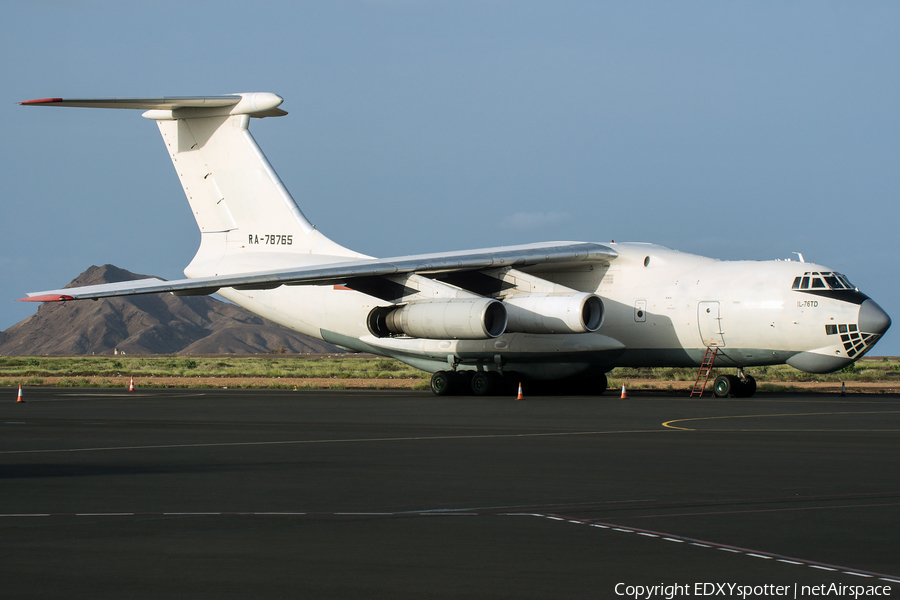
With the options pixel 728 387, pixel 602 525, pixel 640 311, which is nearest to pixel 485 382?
pixel 640 311

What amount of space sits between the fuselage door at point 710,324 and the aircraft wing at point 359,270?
2.66 m

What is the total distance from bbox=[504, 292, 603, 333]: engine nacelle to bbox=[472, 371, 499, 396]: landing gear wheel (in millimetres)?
1585

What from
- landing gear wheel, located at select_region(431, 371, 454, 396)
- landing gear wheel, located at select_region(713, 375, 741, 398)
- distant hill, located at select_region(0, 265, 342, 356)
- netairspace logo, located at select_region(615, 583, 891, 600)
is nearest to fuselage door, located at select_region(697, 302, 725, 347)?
landing gear wheel, located at select_region(713, 375, 741, 398)

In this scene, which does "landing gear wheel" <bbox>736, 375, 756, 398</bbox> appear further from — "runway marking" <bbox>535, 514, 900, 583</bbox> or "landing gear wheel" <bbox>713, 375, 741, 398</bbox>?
"runway marking" <bbox>535, 514, 900, 583</bbox>

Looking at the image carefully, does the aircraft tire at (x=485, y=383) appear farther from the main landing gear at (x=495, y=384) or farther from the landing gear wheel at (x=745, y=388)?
the landing gear wheel at (x=745, y=388)

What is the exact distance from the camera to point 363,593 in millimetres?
4672

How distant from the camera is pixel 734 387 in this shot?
21438mm

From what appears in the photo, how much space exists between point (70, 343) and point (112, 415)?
142 metres

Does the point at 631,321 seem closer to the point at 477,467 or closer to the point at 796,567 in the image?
the point at 477,467

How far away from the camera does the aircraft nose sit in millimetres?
20359

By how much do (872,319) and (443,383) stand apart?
31.3 feet

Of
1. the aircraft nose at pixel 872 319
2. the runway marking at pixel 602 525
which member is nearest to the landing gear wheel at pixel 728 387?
the aircraft nose at pixel 872 319

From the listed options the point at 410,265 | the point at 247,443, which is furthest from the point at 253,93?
the point at 247,443

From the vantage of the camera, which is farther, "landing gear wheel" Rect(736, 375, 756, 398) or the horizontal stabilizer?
the horizontal stabilizer
